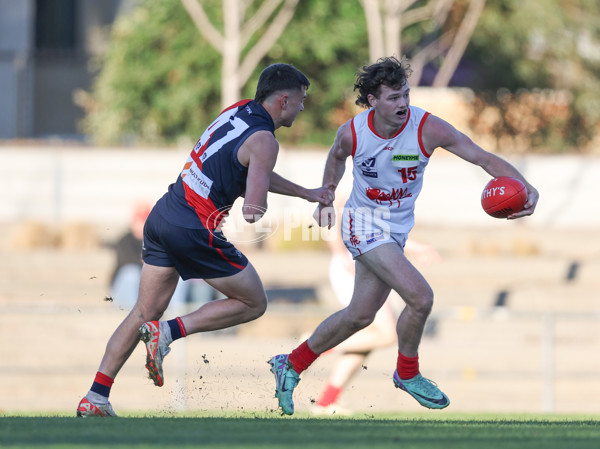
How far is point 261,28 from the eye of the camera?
27000 mm

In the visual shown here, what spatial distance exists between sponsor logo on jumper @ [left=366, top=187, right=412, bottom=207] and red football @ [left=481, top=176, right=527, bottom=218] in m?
0.51

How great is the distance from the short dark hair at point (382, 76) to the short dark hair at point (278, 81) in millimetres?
402

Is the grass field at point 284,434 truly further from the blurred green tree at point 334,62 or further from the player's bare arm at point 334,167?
the blurred green tree at point 334,62

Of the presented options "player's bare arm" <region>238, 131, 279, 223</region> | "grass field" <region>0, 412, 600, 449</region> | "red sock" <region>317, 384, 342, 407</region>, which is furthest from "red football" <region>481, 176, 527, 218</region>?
"red sock" <region>317, 384, 342, 407</region>

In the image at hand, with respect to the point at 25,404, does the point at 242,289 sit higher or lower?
higher

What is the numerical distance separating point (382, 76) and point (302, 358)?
187cm

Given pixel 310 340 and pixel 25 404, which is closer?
pixel 310 340

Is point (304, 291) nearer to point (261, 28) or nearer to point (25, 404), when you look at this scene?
point (25, 404)

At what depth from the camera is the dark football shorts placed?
6.42 metres

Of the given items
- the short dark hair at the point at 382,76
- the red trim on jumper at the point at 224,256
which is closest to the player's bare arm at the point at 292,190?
the red trim on jumper at the point at 224,256

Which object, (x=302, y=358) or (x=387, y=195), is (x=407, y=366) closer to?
(x=302, y=358)

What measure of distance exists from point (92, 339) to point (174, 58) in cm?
1371

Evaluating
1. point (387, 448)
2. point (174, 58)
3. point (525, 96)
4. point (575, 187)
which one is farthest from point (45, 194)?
point (387, 448)

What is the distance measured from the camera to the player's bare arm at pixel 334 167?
6871 mm
